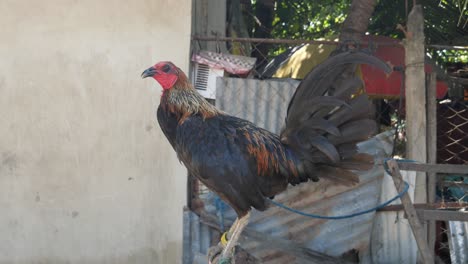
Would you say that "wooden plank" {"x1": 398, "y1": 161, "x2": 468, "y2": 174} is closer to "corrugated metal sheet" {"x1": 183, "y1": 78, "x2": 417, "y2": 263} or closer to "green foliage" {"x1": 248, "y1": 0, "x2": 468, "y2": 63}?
"corrugated metal sheet" {"x1": 183, "y1": 78, "x2": 417, "y2": 263}

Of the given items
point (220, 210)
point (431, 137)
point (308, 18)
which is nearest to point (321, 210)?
point (220, 210)

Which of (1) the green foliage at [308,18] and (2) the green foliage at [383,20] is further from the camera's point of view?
(1) the green foliage at [308,18]

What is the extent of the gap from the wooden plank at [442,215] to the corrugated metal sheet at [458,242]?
157 centimetres

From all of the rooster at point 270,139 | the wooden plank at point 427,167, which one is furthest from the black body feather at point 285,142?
the wooden plank at point 427,167

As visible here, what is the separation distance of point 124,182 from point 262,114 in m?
1.45

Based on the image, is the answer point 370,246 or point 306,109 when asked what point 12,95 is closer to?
point 306,109

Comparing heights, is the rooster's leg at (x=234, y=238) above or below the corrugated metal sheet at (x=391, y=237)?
above

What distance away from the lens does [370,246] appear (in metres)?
5.57

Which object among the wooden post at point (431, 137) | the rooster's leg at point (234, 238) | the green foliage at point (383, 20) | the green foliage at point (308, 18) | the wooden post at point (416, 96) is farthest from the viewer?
the green foliage at point (308, 18)

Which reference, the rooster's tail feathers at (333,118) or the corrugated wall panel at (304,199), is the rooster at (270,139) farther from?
the corrugated wall panel at (304,199)

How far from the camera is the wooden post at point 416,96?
527cm

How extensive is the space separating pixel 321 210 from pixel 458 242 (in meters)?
1.24

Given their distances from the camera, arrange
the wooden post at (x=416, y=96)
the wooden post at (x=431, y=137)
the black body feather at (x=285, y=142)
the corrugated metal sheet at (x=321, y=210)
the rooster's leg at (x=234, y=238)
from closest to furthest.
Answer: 1. the black body feather at (x=285, y=142)
2. the rooster's leg at (x=234, y=238)
3. the wooden post at (x=416, y=96)
4. the wooden post at (x=431, y=137)
5. the corrugated metal sheet at (x=321, y=210)

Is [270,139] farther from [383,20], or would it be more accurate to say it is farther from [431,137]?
[383,20]
